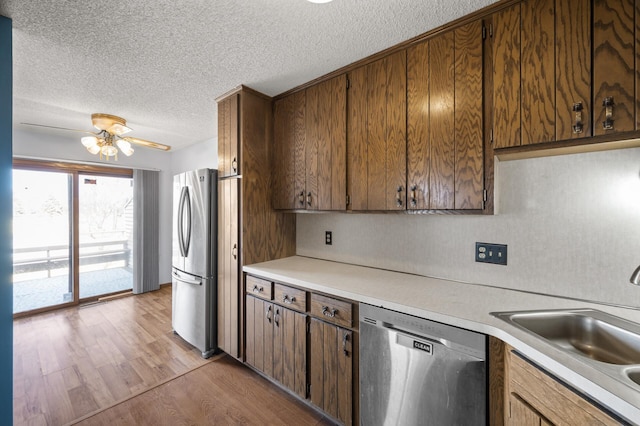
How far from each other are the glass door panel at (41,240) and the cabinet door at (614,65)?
18.5ft

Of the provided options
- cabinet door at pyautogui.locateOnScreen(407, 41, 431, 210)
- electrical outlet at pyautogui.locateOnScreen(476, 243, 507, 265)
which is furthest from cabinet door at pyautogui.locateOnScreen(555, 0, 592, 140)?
electrical outlet at pyautogui.locateOnScreen(476, 243, 507, 265)

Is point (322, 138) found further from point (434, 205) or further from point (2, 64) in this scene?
point (2, 64)

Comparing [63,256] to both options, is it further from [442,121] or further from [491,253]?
[491,253]

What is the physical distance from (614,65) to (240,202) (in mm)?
2320

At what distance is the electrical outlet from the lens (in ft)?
5.14

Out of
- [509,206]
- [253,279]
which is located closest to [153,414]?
[253,279]

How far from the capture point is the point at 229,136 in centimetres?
237

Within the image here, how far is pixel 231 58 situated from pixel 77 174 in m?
3.72

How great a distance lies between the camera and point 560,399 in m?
0.88

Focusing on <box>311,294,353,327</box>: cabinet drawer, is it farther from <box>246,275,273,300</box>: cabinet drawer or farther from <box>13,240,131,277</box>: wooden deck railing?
<box>13,240,131,277</box>: wooden deck railing

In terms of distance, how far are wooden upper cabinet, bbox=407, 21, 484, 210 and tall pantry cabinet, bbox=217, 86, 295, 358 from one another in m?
1.33

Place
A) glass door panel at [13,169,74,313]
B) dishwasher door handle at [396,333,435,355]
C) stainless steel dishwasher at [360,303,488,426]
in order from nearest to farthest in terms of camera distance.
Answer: stainless steel dishwasher at [360,303,488,426], dishwasher door handle at [396,333,435,355], glass door panel at [13,169,74,313]

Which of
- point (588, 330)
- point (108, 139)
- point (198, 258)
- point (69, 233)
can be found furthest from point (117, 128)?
point (588, 330)

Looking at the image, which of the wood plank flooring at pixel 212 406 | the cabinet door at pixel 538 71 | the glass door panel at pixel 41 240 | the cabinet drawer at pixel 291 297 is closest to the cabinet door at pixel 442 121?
the cabinet door at pixel 538 71
